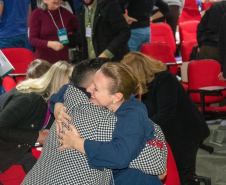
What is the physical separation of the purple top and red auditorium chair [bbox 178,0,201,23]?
3.70 meters

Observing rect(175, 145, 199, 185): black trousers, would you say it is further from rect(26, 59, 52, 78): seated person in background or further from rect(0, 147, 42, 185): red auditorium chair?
rect(26, 59, 52, 78): seated person in background

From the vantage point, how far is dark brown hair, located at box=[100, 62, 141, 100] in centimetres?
124

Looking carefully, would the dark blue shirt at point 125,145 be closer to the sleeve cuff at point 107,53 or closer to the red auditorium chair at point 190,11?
the sleeve cuff at point 107,53

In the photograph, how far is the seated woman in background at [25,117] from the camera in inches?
70.9

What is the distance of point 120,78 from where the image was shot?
1244 mm

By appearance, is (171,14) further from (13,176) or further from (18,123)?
(13,176)

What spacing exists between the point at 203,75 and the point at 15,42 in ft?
8.02

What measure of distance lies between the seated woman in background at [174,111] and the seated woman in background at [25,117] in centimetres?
53

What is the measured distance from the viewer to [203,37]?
4.39 meters

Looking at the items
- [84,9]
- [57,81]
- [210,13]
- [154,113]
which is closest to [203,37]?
[210,13]

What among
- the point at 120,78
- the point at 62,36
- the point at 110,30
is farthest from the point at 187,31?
the point at 120,78

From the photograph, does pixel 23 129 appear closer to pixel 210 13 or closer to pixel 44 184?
pixel 44 184

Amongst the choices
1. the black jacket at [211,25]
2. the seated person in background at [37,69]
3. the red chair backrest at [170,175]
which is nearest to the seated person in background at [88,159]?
the red chair backrest at [170,175]

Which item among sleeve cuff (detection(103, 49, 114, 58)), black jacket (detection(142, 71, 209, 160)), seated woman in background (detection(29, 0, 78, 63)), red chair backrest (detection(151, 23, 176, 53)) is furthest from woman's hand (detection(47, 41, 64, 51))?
red chair backrest (detection(151, 23, 176, 53))
